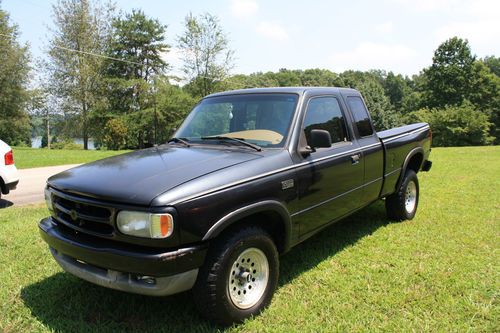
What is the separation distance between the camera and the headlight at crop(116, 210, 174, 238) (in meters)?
2.59

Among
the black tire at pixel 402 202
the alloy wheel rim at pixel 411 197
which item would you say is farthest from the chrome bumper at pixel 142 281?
the alloy wheel rim at pixel 411 197

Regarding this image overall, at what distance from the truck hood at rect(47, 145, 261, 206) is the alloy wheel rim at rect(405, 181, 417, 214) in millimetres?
3471

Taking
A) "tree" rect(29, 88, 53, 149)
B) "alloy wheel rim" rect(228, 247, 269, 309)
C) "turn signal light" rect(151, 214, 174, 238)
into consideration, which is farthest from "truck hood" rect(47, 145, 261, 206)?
"tree" rect(29, 88, 53, 149)

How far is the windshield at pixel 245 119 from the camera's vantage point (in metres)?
3.80

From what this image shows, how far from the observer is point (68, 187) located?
311 cm

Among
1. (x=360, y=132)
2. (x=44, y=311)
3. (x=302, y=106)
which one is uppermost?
(x=302, y=106)

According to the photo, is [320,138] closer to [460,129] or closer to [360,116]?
[360,116]

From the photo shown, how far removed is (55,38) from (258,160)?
40.9m


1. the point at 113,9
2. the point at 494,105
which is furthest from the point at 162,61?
the point at 494,105

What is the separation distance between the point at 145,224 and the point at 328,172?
2020 mm

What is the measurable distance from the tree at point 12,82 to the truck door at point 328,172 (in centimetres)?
3409

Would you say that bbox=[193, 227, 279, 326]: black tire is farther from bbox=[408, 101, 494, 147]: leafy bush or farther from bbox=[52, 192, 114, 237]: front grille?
bbox=[408, 101, 494, 147]: leafy bush

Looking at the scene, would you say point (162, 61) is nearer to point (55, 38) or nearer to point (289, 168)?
point (55, 38)

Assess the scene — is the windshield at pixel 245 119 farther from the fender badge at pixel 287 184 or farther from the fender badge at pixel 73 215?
the fender badge at pixel 73 215
